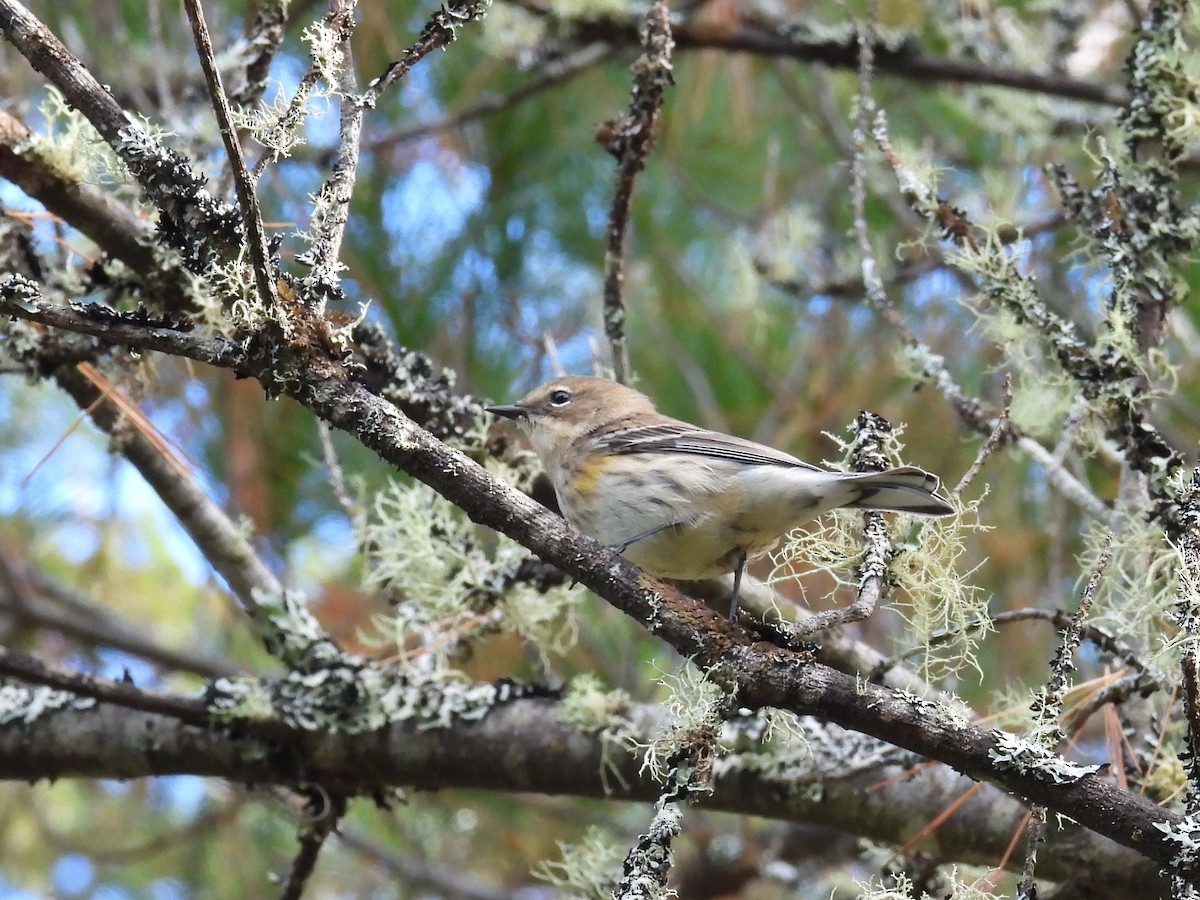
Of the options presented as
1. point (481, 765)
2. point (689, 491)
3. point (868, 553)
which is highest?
point (689, 491)

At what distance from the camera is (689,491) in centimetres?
311

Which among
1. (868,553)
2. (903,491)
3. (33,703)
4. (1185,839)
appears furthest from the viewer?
(33,703)

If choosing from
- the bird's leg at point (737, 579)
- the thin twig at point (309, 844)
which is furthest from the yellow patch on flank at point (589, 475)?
the thin twig at point (309, 844)

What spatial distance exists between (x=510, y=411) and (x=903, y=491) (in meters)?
1.18

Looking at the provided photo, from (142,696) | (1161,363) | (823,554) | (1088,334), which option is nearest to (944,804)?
(823,554)

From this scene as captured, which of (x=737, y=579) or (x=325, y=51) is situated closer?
(x=325, y=51)

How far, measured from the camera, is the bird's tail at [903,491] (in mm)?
2578

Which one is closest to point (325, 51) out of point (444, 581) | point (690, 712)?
point (690, 712)

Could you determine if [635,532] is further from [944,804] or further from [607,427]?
[944,804]

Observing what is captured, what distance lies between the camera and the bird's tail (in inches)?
102

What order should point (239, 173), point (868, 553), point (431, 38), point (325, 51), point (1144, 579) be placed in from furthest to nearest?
point (1144, 579) → point (868, 553) → point (431, 38) → point (325, 51) → point (239, 173)

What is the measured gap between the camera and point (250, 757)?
3162 millimetres

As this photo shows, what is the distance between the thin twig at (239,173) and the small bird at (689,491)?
120 cm

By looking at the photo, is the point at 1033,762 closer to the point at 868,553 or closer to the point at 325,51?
the point at 868,553
